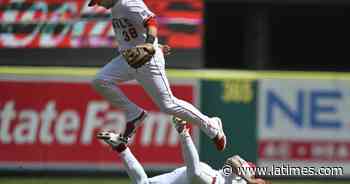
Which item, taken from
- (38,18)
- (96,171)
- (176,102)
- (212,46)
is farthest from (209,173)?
(212,46)

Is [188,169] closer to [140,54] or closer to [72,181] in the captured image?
[140,54]

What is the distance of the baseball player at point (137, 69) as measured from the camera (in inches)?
356

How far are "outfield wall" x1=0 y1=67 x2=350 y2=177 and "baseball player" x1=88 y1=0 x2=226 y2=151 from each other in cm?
366

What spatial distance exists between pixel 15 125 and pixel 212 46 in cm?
786

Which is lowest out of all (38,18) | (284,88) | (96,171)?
(96,171)

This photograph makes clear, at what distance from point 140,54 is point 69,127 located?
4.35 m

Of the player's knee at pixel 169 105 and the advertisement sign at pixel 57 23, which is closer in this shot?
the player's knee at pixel 169 105

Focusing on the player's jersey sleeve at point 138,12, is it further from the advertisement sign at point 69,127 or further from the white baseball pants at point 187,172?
the advertisement sign at point 69,127

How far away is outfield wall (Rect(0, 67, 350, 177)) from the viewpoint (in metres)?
13.0

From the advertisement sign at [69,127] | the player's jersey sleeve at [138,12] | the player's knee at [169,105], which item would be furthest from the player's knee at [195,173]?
the advertisement sign at [69,127]

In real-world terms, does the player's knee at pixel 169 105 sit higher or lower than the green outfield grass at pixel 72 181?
higher

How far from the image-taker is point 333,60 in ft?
67.1

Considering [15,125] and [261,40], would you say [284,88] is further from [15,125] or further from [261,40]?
[261,40]

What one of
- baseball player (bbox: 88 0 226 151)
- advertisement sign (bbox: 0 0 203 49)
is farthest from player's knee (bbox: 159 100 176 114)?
advertisement sign (bbox: 0 0 203 49)
